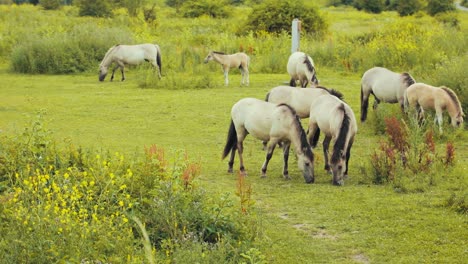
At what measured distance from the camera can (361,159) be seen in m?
12.1

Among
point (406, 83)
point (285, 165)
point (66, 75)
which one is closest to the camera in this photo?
point (285, 165)

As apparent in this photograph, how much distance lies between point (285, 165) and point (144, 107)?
7.87 m

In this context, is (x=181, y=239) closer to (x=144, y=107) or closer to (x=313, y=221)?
(x=313, y=221)

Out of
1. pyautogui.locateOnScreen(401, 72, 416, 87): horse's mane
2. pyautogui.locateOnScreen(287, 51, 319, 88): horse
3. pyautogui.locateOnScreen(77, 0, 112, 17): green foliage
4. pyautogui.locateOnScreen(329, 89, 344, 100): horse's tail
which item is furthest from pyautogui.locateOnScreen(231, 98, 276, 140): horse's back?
pyautogui.locateOnScreen(77, 0, 112, 17): green foliage

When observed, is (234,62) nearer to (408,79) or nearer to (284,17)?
(408,79)

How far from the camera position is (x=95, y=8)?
1764 inches

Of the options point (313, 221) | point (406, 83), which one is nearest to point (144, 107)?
point (406, 83)

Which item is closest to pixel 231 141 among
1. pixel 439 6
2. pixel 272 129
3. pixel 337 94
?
pixel 272 129

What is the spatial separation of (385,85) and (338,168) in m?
4.53

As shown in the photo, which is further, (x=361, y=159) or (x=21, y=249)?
(x=361, y=159)

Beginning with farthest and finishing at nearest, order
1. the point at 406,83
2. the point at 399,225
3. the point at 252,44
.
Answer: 1. the point at 252,44
2. the point at 406,83
3. the point at 399,225

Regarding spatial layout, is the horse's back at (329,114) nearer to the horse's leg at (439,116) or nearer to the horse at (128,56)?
the horse's leg at (439,116)

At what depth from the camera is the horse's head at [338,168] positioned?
34.0 feet

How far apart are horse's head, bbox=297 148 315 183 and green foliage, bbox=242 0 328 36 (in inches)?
850
